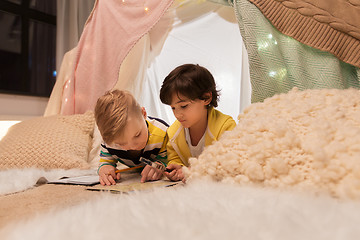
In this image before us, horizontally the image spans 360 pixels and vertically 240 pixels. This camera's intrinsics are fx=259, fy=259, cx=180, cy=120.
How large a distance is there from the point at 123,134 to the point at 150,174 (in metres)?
0.17

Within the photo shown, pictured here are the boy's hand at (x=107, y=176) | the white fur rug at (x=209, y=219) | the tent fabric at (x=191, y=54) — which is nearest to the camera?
the white fur rug at (x=209, y=219)

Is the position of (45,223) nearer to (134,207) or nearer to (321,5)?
(134,207)

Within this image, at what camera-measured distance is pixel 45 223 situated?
1.30 feet

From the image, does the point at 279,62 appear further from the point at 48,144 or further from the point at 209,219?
the point at 48,144

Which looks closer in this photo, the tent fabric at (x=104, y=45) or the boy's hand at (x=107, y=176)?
the boy's hand at (x=107, y=176)

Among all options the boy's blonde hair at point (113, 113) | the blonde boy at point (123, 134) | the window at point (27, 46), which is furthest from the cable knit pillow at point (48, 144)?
the window at point (27, 46)

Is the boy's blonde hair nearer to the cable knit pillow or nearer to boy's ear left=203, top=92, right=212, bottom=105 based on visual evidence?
boy's ear left=203, top=92, right=212, bottom=105

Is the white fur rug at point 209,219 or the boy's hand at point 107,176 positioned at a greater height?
the white fur rug at point 209,219

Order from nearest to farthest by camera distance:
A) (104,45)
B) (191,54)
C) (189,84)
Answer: (189,84) → (191,54) → (104,45)

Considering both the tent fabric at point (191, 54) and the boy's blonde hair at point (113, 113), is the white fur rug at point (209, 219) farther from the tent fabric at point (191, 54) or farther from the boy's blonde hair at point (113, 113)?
the tent fabric at point (191, 54)

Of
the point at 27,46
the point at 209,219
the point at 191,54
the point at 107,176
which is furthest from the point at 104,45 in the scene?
the point at 209,219

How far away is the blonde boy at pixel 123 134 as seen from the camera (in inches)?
36.1

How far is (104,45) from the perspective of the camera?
1.80 metres

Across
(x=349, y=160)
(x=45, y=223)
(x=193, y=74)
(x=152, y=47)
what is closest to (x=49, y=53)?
(x=152, y=47)
